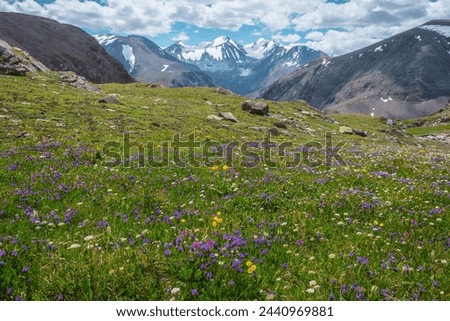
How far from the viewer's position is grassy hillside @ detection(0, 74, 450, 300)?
18.3 feet

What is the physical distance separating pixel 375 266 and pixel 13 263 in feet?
19.4

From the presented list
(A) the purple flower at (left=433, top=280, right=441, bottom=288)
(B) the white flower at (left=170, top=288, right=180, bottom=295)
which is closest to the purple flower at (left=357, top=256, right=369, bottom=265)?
(A) the purple flower at (left=433, top=280, right=441, bottom=288)

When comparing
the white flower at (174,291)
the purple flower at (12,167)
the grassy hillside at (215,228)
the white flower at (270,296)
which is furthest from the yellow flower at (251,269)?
the purple flower at (12,167)

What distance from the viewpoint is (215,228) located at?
7.82 m

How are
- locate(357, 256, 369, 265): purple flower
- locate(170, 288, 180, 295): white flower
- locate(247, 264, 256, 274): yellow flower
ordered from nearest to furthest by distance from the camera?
locate(170, 288, 180, 295): white flower < locate(247, 264, 256, 274): yellow flower < locate(357, 256, 369, 265): purple flower

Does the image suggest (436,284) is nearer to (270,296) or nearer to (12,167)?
(270,296)

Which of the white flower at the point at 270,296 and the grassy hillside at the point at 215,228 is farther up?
the grassy hillside at the point at 215,228

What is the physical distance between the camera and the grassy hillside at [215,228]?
558 centimetres

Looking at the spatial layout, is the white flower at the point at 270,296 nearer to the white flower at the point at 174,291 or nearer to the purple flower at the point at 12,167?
the white flower at the point at 174,291

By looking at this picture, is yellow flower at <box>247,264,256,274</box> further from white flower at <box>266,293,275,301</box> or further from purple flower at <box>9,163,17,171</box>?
purple flower at <box>9,163,17,171</box>

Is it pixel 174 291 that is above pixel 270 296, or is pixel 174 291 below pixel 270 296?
above

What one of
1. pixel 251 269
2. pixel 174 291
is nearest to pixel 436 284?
pixel 251 269

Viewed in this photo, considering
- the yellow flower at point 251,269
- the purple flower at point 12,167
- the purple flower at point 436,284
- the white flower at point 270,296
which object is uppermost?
the purple flower at point 12,167
